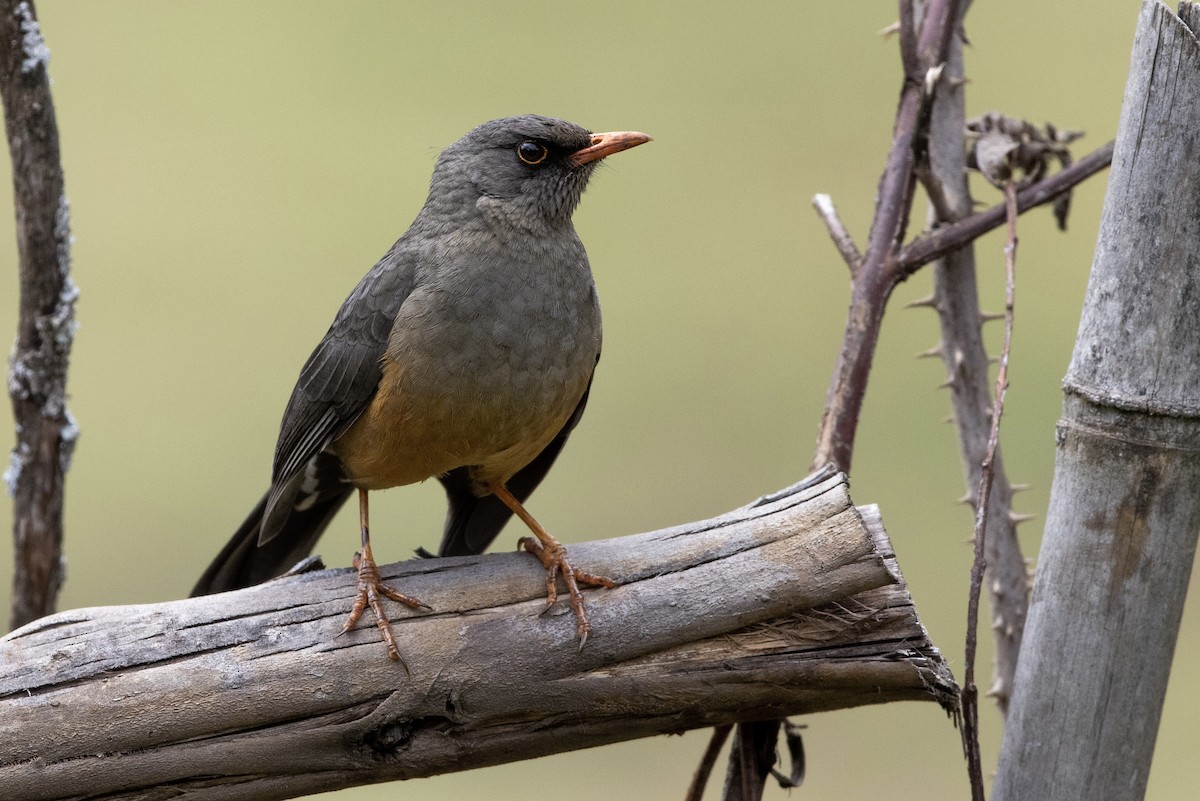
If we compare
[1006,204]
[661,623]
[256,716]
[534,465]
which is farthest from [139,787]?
[1006,204]

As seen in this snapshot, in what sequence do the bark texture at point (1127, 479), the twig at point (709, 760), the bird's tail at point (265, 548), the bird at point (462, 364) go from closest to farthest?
the bark texture at point (1127, 479) → the twig at point (709, 760) → the bird at point (462, 364) → the bird's tail at point (265, 548)

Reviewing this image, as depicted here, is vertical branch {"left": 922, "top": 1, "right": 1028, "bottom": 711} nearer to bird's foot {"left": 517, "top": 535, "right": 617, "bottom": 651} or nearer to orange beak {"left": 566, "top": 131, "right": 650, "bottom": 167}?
orange beak {"left": 566, "top": 131, "right": 650, "bottom": 167}

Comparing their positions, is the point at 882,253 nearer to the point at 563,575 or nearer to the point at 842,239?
the point at 842,239

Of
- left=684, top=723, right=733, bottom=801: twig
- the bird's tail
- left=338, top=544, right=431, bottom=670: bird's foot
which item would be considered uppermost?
the bird's tail

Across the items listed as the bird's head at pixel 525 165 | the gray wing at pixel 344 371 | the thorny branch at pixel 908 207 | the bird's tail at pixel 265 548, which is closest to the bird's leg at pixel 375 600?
the gray wing at pixel 344 371

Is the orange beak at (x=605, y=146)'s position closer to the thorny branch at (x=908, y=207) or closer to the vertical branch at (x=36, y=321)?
the thorny branch at (x=908, y=207)

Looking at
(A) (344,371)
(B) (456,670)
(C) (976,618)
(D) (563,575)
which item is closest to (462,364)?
(A) (344,371)

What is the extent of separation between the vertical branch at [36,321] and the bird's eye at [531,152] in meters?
1.25

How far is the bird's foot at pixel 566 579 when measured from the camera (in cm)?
293

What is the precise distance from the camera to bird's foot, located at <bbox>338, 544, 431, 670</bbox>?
2896 millimetres

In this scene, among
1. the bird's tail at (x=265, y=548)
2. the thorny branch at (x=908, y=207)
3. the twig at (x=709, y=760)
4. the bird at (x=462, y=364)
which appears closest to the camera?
the twig at (x=709, y=760)

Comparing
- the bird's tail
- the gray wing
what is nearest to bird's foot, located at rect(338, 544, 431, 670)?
the gray wing

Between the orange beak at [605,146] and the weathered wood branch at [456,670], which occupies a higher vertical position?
the orange beak at [605,146]

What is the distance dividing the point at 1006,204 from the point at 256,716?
7.53 feet
